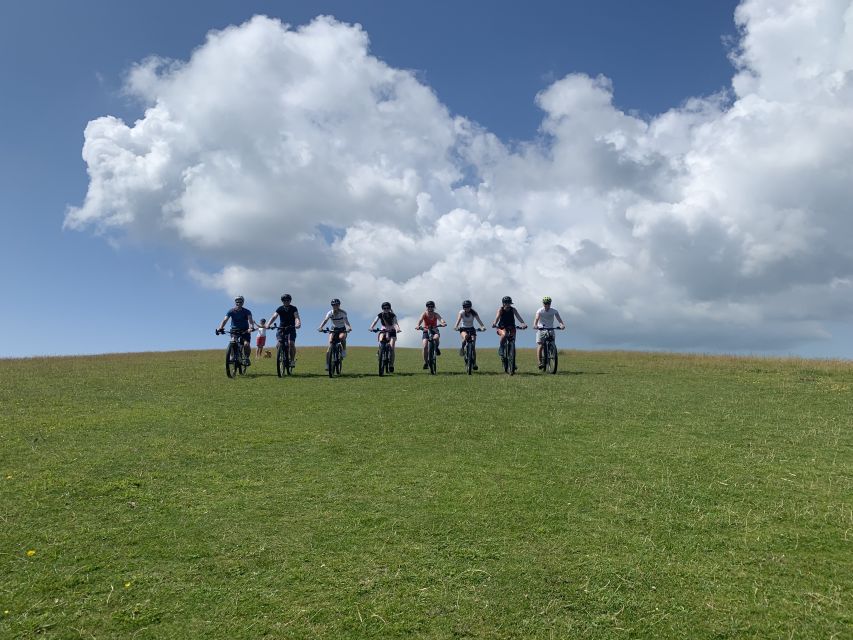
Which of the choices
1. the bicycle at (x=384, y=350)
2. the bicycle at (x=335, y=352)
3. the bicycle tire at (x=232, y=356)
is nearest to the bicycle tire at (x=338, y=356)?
the bicycle at (x=335, y=352)

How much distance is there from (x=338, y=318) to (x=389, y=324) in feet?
5.65

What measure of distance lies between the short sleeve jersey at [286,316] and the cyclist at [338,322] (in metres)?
1.20

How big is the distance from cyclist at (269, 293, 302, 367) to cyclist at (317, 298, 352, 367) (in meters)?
1.11

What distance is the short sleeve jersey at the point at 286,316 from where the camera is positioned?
813 inches

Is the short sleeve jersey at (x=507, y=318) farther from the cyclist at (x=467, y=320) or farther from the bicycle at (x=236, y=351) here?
the bicycle at (x=236, y=351)

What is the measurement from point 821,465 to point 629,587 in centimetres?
475

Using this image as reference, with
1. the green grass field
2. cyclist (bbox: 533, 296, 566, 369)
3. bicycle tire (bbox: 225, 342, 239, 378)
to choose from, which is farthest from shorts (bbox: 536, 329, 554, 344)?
bicycle tire (bbox: 225, 342, 239, 378)

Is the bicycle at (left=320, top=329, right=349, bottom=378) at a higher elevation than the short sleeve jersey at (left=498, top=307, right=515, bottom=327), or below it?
below

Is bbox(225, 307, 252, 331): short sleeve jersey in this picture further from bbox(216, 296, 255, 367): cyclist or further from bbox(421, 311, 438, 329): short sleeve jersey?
bbox(421, 311, 438, 329): short sleeve jersey

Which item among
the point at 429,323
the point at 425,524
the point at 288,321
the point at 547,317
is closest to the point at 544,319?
the point at 547,317

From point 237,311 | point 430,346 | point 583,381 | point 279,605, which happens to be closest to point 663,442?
point 279,605

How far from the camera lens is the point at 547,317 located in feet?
68.7

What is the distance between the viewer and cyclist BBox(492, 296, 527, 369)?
20047 millimetres

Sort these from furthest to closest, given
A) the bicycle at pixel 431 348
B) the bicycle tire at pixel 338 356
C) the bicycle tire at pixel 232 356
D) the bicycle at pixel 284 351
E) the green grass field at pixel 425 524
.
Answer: the bicycle at pixel 431 348
the bicycle at pixel 284 351
the bicycle tire at pixel 338 356
the bicycle tire at pixel 232 356
the green grass field at pixel 425 524
